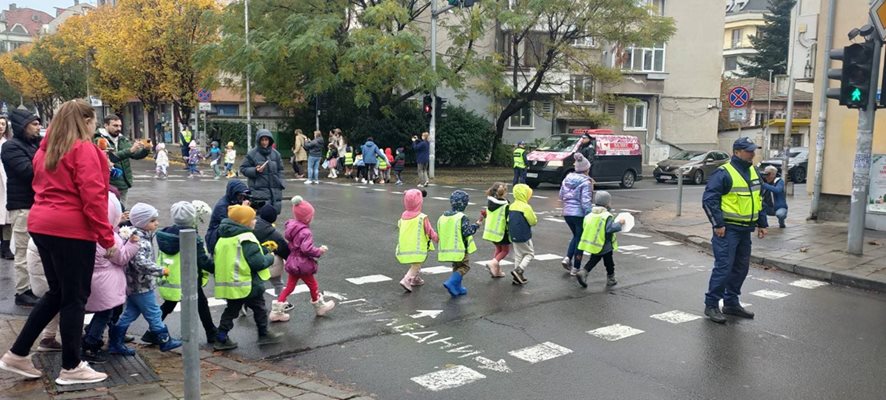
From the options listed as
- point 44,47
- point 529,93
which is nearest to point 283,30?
point 529,93

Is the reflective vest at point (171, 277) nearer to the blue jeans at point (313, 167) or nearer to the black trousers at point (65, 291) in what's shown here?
the black trousers at point (65, 291)

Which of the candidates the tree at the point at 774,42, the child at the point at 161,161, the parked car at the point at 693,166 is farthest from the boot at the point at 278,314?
the tree at the point at 774,42

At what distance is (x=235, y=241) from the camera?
234 inches

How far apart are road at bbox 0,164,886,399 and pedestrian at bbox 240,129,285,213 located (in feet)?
4.29

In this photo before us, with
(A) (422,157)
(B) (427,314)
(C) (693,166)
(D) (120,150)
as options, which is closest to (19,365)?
(B) (427,314)

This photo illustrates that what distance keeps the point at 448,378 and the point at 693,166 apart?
25921mm

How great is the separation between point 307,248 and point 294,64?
19222mm

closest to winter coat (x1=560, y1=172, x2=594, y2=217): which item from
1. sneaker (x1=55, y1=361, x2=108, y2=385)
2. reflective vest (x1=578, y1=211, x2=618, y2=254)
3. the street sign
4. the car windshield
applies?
reflective vest (x1=578, y1=211, x2=618, y2=254)

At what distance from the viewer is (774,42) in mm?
60812

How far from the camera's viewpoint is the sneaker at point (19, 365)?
4.71 m

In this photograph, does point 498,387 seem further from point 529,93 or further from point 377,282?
point 529,93

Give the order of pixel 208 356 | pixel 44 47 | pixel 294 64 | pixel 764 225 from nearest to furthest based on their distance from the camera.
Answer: pixel 208 356 < pixel 764 225 < pixel 294 64 < pixel 44 47

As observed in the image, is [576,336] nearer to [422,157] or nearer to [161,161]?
[422,157]

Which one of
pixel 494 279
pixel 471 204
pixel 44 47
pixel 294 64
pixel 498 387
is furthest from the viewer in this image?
pixel 44 47
